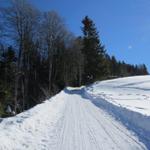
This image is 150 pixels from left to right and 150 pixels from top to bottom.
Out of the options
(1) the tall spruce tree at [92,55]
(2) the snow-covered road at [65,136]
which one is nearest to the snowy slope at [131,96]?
(2) the snow-covered road at [65,136]

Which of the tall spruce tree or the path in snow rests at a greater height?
the tall spruce tree

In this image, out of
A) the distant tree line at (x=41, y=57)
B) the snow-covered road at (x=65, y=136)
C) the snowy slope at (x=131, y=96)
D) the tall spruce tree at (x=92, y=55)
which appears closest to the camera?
the snow-covered road at (x=65, y=136)

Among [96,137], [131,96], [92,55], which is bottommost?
[96,137]

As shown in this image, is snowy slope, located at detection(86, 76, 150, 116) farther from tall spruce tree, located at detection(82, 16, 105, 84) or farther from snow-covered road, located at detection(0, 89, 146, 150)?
tall spruce tree, located at detection(82, 16, 105, 84)

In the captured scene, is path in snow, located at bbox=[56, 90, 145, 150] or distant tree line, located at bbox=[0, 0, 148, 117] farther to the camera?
distant tree line, located at bbox=[0, 0, 148, 117]

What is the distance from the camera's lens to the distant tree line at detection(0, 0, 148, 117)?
28.0m

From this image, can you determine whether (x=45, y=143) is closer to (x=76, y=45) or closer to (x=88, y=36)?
(x=76, y=45)

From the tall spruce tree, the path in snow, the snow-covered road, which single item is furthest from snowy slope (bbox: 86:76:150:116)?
the tall spruce tree

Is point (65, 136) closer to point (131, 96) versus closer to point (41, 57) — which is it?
point (131, 96)

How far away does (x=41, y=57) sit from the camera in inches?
2012

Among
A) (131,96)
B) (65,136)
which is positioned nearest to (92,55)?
(131,96)

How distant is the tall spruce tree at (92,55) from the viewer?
186 feet

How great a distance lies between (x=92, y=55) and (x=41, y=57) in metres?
11.4

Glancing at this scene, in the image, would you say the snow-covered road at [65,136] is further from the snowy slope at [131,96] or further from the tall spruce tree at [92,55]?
the tall spruce tree at [92,55]
